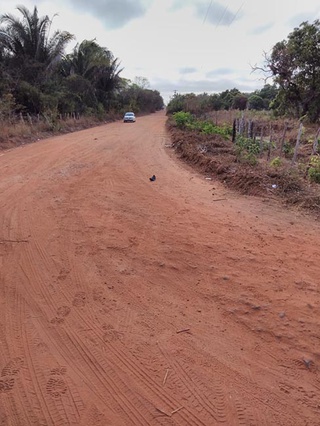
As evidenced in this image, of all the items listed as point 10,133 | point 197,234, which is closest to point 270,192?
point 197,234

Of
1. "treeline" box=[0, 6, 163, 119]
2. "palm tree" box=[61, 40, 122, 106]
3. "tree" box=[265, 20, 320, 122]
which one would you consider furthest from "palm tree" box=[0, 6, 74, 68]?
"tree" box=[265, 20, 320, 122]

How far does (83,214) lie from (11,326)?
273 cm

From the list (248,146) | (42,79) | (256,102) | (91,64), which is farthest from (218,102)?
(248,146)

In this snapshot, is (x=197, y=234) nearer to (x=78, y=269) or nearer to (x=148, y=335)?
(x=78, y=269)

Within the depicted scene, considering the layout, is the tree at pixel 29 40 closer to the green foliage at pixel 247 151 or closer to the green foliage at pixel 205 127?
the green foliage at pixel 205 127

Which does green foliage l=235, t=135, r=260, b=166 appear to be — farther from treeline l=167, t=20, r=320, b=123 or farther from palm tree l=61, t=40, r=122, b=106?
palm tree l=61, t=40, r=122, b=106

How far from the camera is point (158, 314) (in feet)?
10.1

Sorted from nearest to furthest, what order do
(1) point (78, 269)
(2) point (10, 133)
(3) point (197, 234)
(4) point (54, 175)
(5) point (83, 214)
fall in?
1. (1) point (78, 269)
2. (3) point (197, 234)
3. (5) point (83, 214)
4. (4) point (54, 175)
5. (2) point (10, 133)

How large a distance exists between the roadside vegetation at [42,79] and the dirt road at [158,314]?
9.83 meters

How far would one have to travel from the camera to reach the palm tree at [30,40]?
59.7ft

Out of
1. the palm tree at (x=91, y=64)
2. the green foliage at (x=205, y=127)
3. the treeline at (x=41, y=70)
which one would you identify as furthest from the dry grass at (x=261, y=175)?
the palm tree at (x=91, y=64)

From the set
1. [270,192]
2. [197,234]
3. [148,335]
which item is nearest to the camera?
[148,335]

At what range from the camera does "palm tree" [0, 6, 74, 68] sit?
18.2 m

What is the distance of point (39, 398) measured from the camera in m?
→ 2.24
